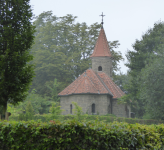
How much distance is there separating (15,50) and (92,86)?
902 inches

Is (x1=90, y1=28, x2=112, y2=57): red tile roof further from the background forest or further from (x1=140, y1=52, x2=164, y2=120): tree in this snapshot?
(x1=140, y1=52, x2=164, y2=120): tree

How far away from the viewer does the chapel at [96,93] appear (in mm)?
32750

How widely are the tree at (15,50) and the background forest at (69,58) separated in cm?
1852

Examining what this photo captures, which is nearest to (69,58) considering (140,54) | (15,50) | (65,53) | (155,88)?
(65,53)

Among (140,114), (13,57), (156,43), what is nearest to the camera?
(13,57)

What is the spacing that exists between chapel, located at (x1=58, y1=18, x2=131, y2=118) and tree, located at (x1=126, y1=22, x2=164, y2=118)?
3.48 m

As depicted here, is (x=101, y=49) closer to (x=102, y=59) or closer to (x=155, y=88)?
(x=102, y=59)

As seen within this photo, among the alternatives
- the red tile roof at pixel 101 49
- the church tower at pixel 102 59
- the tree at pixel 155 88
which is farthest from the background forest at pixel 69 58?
the red tile roof at pixel 101 49

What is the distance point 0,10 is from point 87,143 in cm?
764

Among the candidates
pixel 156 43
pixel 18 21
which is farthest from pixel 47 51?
pixel 18 21

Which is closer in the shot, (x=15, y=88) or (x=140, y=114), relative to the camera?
(x=15, y=88)

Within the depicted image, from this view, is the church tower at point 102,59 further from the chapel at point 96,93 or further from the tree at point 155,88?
the tree at point 155,88

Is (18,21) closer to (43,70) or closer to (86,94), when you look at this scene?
(86,94)

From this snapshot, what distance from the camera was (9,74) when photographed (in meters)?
10.9
